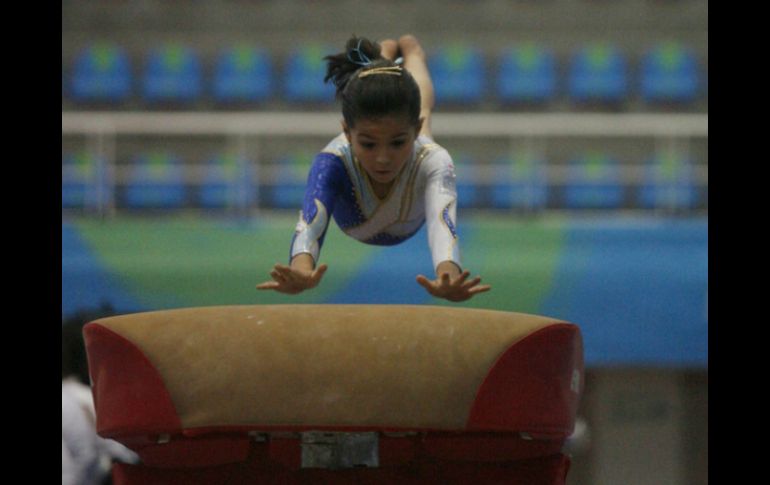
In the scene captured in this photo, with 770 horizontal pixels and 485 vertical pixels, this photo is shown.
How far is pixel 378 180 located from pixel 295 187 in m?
3.49

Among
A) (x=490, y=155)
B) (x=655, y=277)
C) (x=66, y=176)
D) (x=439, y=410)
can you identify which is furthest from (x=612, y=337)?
(x=66, y=176)

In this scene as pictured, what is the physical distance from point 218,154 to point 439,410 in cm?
548

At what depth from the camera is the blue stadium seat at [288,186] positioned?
6121 mm

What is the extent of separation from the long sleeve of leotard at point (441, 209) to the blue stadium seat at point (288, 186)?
3.33 metres

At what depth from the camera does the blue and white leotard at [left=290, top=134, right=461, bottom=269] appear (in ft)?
8.14

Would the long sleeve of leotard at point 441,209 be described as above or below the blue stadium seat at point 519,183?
below

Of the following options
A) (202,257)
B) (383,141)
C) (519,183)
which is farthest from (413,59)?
(519,183)

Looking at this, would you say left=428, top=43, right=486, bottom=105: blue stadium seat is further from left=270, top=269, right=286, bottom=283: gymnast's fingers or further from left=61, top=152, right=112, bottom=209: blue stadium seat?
left=270, top=269, right=286, bottom=283: gymnast's fingers

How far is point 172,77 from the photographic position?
23.5 feet

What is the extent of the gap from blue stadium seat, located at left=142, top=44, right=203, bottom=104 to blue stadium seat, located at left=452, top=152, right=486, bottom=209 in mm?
1933

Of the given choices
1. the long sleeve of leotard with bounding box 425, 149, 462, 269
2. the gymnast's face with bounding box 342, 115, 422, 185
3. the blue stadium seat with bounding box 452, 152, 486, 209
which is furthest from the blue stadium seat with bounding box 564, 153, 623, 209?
the gymnast's face with bounding box 342, 115, 422, 185

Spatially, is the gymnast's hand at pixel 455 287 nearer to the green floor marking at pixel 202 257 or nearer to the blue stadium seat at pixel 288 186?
the green floor marking at pixel 202 257

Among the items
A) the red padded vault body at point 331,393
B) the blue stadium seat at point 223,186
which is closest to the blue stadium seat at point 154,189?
the blue stadium seat at point 223,186

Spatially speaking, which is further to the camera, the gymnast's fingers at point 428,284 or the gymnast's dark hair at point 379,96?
the gymnast's dark hair at point 379,96
